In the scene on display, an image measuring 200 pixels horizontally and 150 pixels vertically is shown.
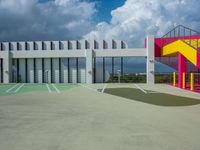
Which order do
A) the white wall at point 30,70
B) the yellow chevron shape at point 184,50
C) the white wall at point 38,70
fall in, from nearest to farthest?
the yellow chevron shape at point 184,50, the white wall at point 38,70, the white wall at point 30,70

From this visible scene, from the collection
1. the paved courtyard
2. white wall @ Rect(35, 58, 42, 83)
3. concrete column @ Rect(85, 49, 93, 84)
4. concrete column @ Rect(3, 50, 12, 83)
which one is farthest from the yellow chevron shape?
concrete column @ Rect(3, 50, 12, 83)

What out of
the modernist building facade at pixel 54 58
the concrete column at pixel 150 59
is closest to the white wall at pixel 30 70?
the modernist building facade at pixel 54 58

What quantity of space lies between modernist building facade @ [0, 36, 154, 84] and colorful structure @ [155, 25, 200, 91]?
2.42m

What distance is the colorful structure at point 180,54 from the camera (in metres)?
22.5

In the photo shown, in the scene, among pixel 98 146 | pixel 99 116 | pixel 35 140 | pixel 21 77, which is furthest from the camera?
pixel 21 77

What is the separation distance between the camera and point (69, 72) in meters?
34.1

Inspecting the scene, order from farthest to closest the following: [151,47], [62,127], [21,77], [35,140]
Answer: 1. [21,77]
2. [151,47]
3. [62,127]
4. [35,140]

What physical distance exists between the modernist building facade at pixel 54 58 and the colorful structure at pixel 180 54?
2418 mm

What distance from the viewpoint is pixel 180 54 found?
920 inches

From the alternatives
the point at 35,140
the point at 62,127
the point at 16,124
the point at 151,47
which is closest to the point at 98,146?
the point at 35,140

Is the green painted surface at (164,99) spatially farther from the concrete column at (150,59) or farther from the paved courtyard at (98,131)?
the concrete column at (150,59)

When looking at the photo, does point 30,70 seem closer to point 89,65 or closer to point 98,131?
point 89,65

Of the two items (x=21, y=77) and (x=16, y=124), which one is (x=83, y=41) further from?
(x=16, y=124)

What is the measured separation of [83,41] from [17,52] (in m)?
8.61
